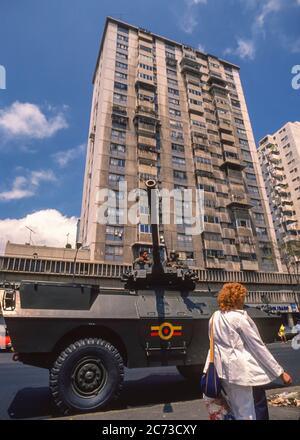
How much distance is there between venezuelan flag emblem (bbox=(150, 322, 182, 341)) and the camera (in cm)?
498

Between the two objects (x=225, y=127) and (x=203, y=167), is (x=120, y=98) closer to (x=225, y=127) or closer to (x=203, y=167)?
(x=203, y=167)

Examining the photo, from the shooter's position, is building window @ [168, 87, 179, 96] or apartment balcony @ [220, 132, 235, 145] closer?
apartment balcony @ [220, 132, 235, 145]

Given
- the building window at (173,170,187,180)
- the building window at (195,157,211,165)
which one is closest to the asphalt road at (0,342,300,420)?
the building window at (173,170,187,180)

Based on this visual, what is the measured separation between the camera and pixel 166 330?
505 centimetres

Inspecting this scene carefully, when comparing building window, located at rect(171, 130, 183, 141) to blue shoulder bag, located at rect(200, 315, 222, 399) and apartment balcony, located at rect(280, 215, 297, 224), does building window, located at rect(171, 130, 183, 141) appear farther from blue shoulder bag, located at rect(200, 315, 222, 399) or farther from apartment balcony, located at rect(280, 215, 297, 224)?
blue shoulder bag, located at rect(200, 315, 222, 399)

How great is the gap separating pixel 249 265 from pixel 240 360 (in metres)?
40.5

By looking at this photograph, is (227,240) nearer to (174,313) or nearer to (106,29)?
(174,313)

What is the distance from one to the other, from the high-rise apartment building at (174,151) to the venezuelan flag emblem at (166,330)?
96.3 ft

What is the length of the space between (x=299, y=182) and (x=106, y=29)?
5497 cm

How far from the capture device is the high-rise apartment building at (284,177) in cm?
6800

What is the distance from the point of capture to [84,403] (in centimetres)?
414

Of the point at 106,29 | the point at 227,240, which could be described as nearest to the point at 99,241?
the point at 227,240

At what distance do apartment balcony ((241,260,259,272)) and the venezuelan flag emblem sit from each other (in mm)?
37651

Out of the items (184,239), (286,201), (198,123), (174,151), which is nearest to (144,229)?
(184,239)
